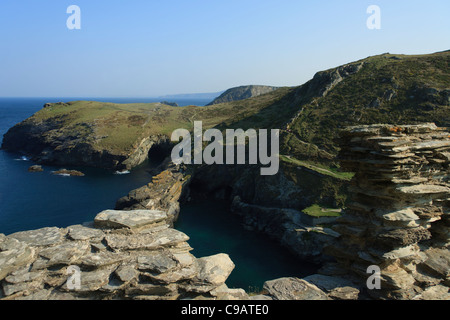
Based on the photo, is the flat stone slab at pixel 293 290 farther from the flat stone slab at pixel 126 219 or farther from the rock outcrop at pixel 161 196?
the rock outcrop at pixel 161 196

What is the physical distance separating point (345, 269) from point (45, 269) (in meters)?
15.1

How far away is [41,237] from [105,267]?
12.9 feet

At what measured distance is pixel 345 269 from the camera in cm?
1681

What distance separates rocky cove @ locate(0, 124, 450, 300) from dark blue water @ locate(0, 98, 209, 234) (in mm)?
37483

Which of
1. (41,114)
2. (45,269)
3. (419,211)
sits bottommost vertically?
(45,269)

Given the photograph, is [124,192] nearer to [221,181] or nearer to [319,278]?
[221,181]

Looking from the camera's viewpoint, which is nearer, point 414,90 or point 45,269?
point 45,269

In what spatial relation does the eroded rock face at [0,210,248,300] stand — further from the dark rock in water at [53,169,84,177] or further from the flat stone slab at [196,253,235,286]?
the dark rock in water at [53,169,84,177]

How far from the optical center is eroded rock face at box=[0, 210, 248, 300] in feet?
39.6

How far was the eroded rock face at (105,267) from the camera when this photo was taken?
12062mm

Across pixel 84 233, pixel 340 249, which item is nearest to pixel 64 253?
pixel 84 233

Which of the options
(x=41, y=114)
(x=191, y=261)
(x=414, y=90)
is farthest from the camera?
(x=41, y=114)

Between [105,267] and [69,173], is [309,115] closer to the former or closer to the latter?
[105,267]
